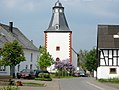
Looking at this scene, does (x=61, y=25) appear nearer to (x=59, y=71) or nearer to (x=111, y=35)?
(x=59, y=71)

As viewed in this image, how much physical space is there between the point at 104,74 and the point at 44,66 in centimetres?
2738

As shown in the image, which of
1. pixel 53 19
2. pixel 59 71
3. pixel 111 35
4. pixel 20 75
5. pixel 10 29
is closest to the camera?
Result: pixel 20 75

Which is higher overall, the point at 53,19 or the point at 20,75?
the point at 53,19

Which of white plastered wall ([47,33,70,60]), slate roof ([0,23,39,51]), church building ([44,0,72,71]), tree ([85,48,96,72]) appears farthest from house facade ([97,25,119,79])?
white plastered wall ([47,33,70,60])

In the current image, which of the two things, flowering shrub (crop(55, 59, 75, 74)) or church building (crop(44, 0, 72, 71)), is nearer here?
flowering shrub (crop(55, 59, 75, 74))

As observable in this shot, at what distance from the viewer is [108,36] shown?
6122 centimetres

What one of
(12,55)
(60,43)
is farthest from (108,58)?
(60,43)

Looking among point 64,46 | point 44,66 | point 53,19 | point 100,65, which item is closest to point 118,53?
point 100,65

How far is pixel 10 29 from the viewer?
79.4 meters

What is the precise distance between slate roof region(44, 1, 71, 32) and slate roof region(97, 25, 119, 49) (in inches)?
1341

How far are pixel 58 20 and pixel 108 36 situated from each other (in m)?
41.6

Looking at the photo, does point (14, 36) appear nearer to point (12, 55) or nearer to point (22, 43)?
point (22, 43)

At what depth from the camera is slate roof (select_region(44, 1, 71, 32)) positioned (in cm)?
9800

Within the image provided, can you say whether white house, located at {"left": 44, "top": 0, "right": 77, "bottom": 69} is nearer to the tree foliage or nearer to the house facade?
the house facade
